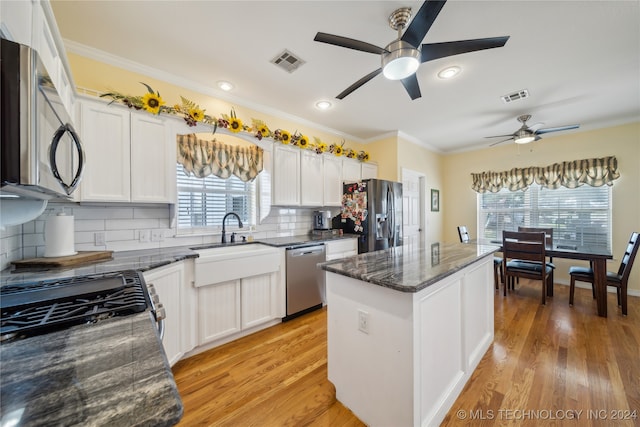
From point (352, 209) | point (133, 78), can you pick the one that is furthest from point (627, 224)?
point (133, 78)

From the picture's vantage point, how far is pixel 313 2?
1.66 metres

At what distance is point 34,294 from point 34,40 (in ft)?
3.56

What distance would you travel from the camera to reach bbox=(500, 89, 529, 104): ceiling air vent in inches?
111

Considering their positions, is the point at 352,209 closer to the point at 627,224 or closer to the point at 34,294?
the point at 34,294

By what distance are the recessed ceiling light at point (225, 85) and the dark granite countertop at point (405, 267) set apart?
2.33 m

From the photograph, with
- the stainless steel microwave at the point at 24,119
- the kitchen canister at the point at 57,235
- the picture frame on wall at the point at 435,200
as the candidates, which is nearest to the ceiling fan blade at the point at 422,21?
the stainless steel microwave at the point at 24,119

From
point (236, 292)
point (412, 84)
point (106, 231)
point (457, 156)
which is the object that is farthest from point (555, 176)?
point (106, 231)

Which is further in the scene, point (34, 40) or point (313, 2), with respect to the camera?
point (313, 2)

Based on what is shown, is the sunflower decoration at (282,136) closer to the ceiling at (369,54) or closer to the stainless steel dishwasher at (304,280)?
the ceiling at (369,54)

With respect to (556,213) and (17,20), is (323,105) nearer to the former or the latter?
(17,20)

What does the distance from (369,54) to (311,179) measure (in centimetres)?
168

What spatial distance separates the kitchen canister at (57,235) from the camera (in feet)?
5.41

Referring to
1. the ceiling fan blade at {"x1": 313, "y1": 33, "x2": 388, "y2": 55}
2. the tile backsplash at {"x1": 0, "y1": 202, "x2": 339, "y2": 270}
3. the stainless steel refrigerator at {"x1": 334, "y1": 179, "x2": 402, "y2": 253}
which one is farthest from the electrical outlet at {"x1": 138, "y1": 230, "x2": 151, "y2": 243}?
the stainless steel refrigerator at {"x1": 334, "y1": 179, "x2": 402, "y2": 253}

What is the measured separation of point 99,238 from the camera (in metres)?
2.09
